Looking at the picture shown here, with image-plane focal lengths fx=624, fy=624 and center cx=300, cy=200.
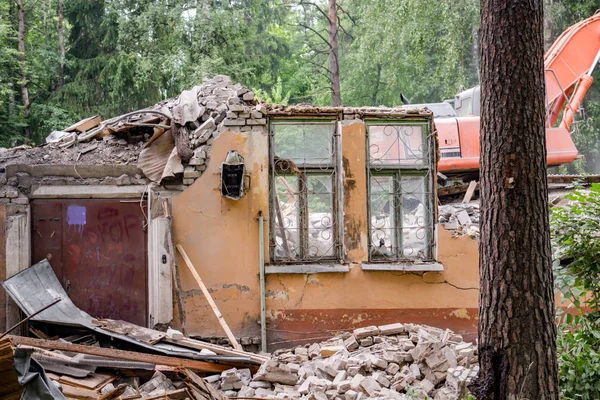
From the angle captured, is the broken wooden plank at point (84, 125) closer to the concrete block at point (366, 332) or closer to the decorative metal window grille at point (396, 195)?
the decorative metal window grille at point (396, 195)

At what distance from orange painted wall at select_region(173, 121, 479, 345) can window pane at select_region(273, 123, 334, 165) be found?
25cm

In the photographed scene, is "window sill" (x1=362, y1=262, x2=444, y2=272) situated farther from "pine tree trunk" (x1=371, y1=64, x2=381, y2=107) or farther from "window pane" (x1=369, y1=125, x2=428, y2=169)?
"pine tree trunk" (x1=371, y1=64, x2=381, y2=107)

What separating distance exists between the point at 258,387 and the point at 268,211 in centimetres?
249

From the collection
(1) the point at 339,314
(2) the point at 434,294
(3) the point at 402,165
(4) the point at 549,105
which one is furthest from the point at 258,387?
(4) the point at 549,105

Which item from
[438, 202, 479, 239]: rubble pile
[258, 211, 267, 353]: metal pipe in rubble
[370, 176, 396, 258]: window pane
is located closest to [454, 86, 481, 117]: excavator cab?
[438, 202, 479, 239]: rubble pile

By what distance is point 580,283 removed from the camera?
5.29m

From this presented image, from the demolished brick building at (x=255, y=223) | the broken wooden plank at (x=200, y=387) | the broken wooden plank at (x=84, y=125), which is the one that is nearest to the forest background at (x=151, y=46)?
the broken wooden plank at (x=84, y=125)

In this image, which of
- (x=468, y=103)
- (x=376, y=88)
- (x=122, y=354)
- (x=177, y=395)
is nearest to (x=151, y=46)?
(x=468, y=103)

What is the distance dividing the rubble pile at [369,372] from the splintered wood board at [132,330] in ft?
3.03

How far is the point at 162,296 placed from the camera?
26.5 feet

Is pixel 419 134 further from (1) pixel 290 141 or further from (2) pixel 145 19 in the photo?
(2) pixel 145 19

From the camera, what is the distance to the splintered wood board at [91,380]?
21.0 ft

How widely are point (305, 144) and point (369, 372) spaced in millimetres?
3258

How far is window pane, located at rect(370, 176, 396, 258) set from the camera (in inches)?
336
